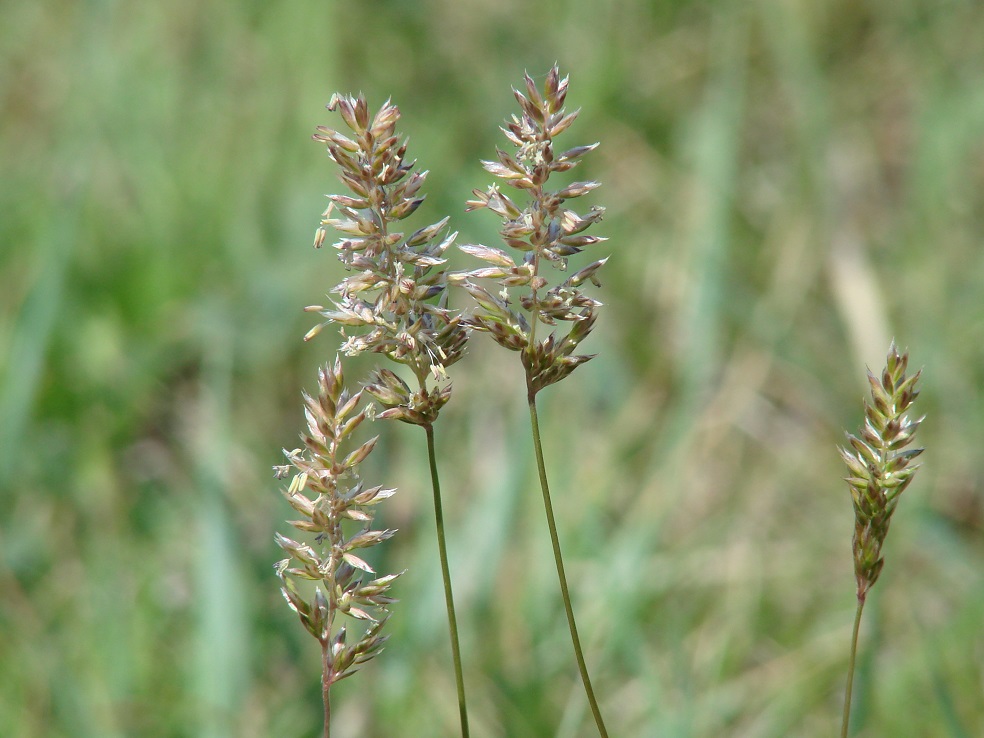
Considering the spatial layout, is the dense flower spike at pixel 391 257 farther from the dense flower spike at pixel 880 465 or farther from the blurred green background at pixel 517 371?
the blurred green background at pixel 517 371

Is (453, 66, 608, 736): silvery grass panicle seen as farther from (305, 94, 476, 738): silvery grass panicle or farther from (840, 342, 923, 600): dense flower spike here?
(840, 342, 923, 600): dense flower spike

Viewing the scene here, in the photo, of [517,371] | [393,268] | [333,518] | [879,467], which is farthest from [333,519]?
[517,371]

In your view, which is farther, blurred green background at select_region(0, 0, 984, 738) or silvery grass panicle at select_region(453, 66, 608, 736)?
blurred green background at select_region(0, 0, 984, 738)

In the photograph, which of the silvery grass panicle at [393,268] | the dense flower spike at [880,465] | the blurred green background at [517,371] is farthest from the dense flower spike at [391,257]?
the blurred green background at [517,371]

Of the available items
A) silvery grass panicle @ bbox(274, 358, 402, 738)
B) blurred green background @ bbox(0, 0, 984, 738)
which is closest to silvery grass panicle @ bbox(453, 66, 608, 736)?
silvery grass panicle @ bbox(274, 358, 402, 738)

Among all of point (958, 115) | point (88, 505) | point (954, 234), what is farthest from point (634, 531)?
point (958, 115)

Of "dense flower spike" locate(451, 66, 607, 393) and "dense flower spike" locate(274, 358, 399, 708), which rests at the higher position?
"dense flower spike" locate(451, 66, 607, 393)
